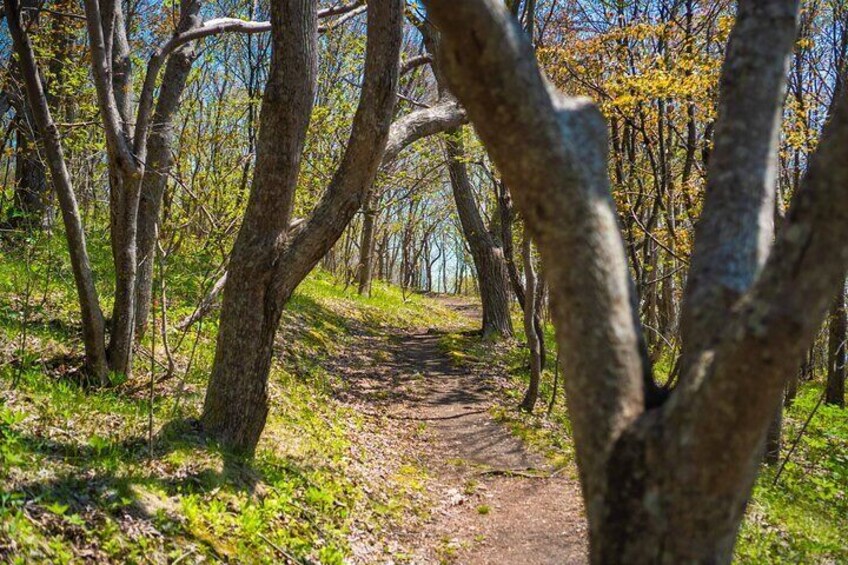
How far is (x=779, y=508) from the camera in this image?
6.20m

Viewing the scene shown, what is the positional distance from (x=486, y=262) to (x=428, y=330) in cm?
227

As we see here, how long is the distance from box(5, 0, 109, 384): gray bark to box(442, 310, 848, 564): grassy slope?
16.0ft

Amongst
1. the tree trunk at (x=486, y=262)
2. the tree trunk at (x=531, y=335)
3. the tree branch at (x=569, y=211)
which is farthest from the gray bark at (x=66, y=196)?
the tree trunk at (x=486, y=262)

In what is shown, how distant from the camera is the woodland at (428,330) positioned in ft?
5.69

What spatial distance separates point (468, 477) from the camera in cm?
664

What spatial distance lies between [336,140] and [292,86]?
7749mm

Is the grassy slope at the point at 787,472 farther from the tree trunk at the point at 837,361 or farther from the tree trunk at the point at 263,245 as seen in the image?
the tree trunk at the point at 263,245

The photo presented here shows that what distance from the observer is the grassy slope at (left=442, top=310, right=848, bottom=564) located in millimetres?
5258

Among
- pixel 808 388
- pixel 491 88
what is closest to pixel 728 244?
pixel 491 88

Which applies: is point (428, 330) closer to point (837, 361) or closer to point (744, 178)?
point (837, 361)

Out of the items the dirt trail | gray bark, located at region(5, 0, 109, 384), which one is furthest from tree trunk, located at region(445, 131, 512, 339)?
gray bark, located at region(5, 0, 109, 384)

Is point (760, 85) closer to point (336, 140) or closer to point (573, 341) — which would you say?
point (573, 341)

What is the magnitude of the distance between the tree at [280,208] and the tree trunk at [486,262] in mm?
8175

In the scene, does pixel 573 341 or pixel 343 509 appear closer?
pixel 573 341
